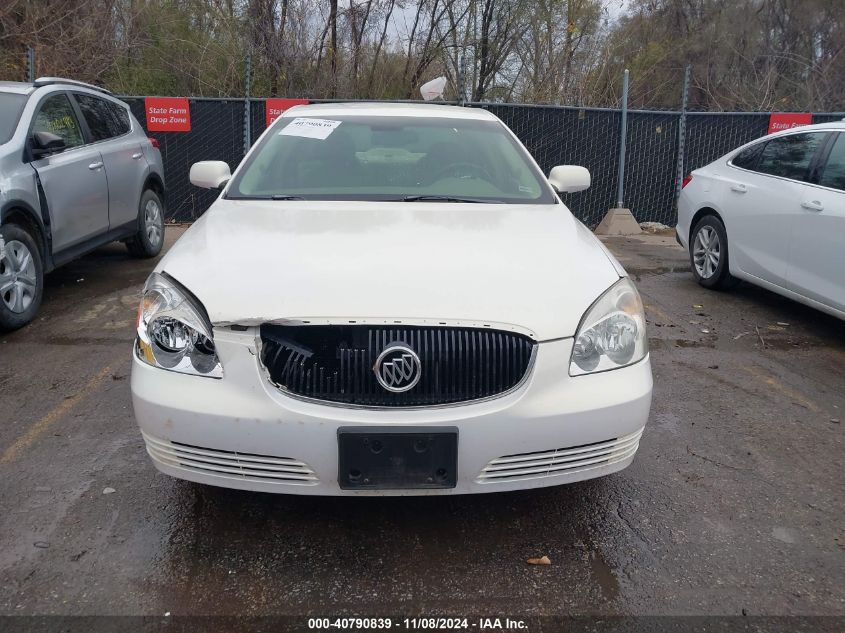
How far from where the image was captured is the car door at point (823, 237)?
189 inches

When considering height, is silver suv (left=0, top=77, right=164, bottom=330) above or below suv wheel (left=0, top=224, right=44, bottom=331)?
above

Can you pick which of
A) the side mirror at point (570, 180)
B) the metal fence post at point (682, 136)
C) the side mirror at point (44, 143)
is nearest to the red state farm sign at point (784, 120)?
the metal fence post at point (682, 136)

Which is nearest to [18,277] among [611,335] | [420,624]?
[420,624]

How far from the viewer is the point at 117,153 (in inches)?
261

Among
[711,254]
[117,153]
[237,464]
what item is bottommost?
[237,464]

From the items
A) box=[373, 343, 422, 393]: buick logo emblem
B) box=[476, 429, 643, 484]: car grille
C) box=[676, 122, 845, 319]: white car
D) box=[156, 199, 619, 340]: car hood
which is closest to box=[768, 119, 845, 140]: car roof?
box=[676, 122, 845, 319]: white car

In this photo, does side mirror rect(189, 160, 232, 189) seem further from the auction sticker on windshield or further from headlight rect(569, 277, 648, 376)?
headlight rect(569, 277, 648, 376)

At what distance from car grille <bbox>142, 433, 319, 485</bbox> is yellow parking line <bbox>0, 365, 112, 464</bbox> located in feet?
4.30

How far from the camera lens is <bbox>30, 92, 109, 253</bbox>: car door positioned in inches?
215

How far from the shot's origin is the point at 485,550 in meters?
2.58

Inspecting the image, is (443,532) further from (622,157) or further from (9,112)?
(622,157)

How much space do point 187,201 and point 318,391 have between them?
28.7 feet

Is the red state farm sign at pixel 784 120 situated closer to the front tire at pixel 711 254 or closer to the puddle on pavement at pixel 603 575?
the front tire at pixel 711 254

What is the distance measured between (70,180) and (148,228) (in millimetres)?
1712
